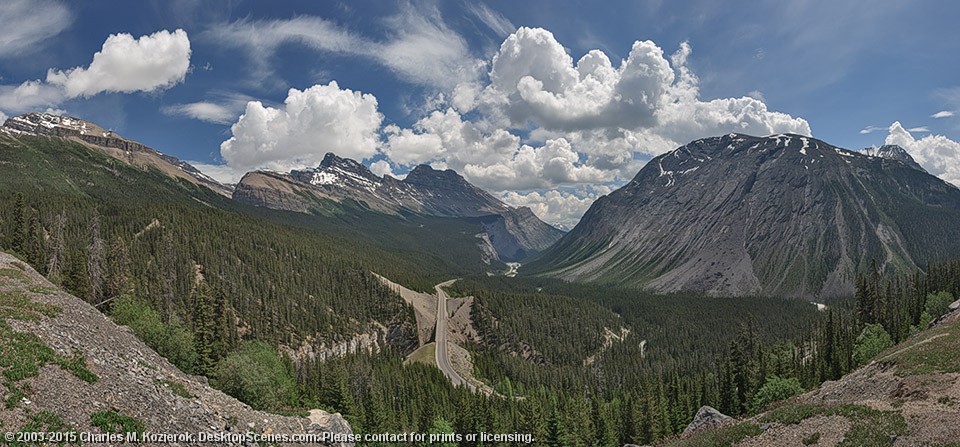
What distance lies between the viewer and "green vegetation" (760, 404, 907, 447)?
26.0 metres

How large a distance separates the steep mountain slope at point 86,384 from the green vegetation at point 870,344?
101760 millimetres

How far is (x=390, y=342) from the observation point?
18325 cm

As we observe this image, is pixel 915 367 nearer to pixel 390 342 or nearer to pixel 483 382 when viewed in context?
pixel 483 382

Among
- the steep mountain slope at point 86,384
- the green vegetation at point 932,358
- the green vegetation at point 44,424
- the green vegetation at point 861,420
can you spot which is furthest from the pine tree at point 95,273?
the green vegetation at point 932,358

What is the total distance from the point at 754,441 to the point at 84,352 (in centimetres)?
4721

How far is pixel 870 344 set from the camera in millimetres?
91375

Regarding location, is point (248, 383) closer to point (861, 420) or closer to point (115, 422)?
point (115, 422)

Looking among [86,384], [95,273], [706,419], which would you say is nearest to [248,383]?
[86,384]

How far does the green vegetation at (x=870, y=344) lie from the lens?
88438 mm

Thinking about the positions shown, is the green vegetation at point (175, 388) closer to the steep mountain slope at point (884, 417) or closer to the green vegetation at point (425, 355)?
the steep mountain slope at point (884, 417)

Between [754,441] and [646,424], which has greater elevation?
[754,441]

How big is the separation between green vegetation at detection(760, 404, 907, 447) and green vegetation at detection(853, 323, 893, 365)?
72046 millimetres

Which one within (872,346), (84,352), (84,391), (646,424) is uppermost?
(84,352)

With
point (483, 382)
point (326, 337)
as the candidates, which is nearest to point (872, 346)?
point (483, 382)
